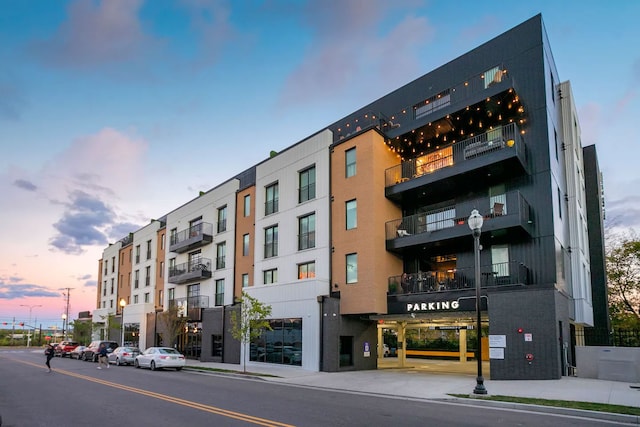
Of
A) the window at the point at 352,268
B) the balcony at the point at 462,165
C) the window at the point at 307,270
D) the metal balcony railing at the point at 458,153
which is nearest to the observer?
the balcony at the point at 462,165

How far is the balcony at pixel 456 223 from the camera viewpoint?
2142cm

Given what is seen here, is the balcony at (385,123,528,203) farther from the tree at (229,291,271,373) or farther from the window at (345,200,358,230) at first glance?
the tree at (229,291,271,373)

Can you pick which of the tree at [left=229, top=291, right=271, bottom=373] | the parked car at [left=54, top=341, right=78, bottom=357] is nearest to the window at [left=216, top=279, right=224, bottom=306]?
the tree at [left=229, top=291, right=271, bottom=373]

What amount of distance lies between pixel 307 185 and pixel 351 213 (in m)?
4.39

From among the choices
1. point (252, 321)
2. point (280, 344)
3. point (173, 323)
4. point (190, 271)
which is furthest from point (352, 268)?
point (173, 323)

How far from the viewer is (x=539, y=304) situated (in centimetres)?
1939

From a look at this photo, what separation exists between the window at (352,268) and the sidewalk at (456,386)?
16.3 ft

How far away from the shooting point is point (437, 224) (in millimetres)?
25594

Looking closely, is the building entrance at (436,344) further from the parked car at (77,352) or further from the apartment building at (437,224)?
the parked car at (77,352)

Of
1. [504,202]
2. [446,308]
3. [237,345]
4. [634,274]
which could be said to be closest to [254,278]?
[237,345]

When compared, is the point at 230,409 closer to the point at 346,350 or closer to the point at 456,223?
the point at 346,350

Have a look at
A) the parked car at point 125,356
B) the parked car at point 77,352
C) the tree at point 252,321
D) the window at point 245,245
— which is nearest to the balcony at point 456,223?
the tree at point 252,321

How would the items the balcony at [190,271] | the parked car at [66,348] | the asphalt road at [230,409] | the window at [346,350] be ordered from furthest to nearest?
the parked car at [66,348], the balcony at [190,271], the window at [346,350], the asphalt road at [230,409]

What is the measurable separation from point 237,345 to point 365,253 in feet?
40.7
